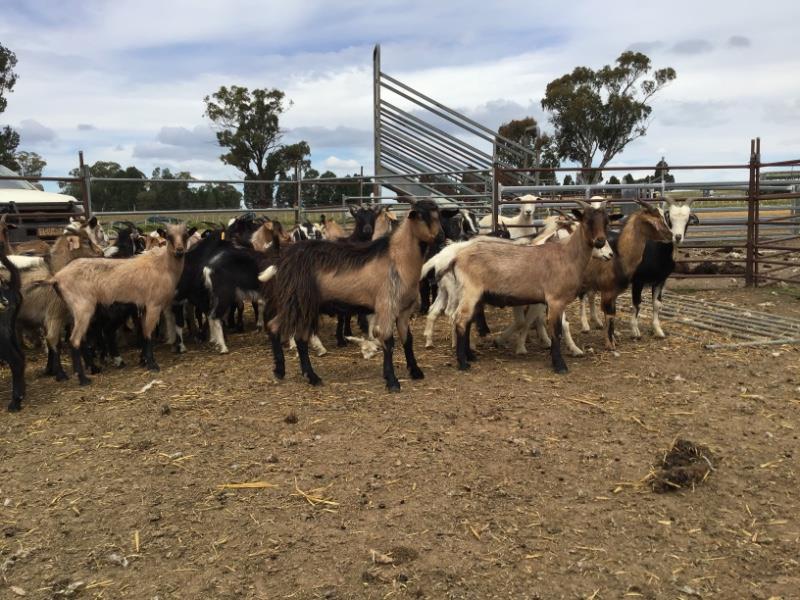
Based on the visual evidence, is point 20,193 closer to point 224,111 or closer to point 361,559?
point 361,559

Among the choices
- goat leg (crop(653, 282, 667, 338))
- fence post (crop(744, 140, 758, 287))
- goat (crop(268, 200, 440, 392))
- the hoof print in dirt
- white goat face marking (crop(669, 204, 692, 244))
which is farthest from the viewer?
fence post (crop(744, 140, 758, 287))

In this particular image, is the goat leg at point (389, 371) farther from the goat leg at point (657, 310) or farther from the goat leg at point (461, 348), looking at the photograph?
the goat leg at point (657, 310)

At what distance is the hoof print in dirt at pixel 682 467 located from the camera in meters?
3.86

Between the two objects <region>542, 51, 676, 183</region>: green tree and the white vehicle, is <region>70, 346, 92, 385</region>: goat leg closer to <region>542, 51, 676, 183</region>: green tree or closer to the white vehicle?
the white vehicle

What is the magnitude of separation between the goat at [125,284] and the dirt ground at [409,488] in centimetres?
73

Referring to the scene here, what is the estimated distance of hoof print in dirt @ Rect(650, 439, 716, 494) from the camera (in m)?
3.86

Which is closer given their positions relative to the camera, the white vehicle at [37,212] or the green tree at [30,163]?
the white vehicle at [37,212]

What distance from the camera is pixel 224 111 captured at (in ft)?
119

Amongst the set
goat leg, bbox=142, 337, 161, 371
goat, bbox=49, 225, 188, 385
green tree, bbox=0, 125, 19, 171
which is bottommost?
goat leg, bbox=142, 337, 161, 371

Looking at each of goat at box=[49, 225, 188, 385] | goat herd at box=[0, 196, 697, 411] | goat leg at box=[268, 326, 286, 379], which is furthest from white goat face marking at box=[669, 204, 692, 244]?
goat at box=[49, 225, 188, 385]

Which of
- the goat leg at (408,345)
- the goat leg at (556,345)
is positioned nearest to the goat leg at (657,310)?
the goat leg at (556,345)

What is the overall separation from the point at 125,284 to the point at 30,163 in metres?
38.8

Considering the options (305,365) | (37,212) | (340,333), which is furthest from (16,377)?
(37,212)

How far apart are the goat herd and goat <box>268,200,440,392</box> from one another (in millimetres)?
11
